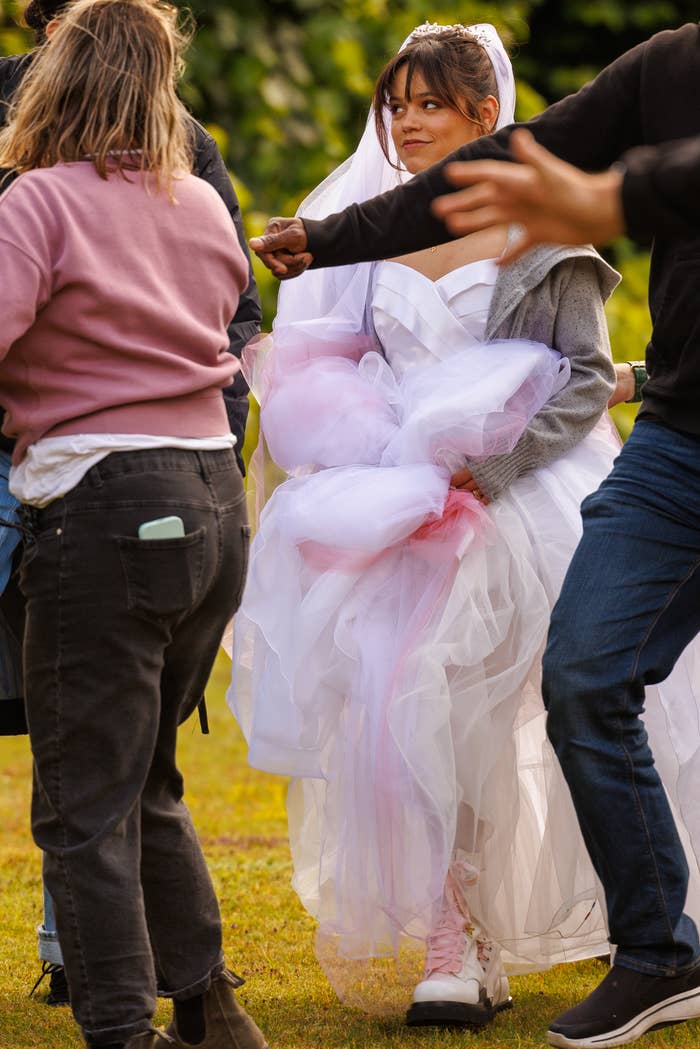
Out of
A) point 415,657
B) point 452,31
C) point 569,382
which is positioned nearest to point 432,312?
point 569,382

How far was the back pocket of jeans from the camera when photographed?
2.59m

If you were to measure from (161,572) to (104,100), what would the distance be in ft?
2.45

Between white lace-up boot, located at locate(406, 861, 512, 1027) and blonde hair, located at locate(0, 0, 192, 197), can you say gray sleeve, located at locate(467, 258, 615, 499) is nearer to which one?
white lace-up boot, located at locate(406, 861, 512, 1027)

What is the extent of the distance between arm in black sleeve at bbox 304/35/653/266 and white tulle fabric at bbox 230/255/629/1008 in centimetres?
41

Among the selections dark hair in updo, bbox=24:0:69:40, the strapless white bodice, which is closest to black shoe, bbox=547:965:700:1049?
the strapless white bodice

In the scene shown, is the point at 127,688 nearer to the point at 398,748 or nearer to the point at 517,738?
the point at 398,748

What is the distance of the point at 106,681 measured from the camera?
2598 millimetres

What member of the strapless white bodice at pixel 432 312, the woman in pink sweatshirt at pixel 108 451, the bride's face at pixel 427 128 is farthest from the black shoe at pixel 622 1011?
the bride's face at pixel 427 128

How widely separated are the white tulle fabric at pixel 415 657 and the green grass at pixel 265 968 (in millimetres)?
126

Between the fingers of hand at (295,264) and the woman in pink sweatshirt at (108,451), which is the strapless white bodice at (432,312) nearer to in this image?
the fingers of hand at (295,264)

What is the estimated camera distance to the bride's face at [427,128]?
142 inches

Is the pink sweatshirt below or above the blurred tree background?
above

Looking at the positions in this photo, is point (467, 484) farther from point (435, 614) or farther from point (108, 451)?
point (108, 451)

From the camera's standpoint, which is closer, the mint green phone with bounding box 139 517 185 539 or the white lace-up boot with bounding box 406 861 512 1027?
the mint green phone with bounding box 139 517 185 539
